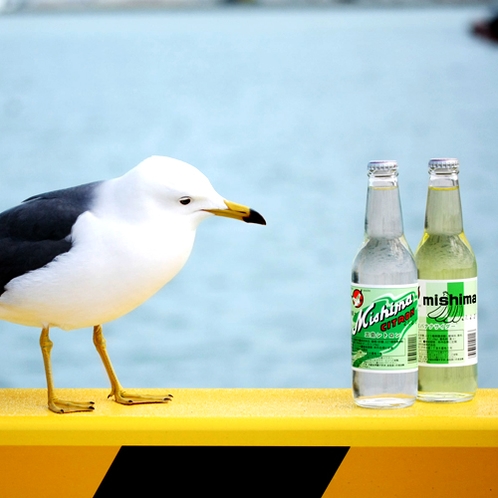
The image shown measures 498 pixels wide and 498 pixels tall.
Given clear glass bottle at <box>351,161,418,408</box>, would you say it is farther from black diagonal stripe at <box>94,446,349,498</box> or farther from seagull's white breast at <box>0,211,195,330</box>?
seagull's white breast at <box>0,211,195,330</box>

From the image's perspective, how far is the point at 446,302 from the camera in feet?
3.87

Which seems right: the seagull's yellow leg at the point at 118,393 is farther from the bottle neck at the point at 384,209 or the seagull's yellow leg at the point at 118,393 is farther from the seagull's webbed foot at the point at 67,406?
the bottle neck at the point at 384,209

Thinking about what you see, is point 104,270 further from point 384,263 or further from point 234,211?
point 384,263

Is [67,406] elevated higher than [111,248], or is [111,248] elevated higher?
[111,248]

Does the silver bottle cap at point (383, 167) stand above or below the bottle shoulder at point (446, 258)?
above

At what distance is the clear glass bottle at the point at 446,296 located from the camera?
1182 millimetres

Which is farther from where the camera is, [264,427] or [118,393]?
[118,393]

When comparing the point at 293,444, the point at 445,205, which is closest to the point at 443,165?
the point at 445,205

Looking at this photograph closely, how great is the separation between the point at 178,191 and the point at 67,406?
1.03 ft

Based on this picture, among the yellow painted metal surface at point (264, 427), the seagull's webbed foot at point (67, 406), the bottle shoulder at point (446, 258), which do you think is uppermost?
the bottle shoulder at point (446, 258)

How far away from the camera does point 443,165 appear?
3.92 feet

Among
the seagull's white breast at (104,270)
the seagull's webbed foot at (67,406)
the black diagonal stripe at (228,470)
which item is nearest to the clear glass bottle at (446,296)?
the black diagonal stripe at (228,470)

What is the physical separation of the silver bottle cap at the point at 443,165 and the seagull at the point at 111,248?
23 centimetres

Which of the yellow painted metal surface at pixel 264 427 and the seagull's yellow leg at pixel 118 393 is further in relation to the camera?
the seagull's yellow leg at pixel 118 393
